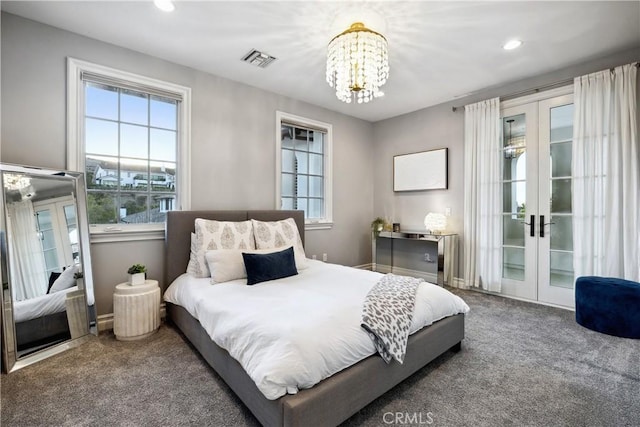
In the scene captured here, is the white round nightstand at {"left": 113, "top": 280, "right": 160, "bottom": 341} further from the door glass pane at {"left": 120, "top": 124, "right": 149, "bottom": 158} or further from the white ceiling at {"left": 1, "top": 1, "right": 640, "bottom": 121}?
the white ceiling at {"left": 1, "top": 1, "right": 640, "bottom": 121}

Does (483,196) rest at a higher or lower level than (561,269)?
higher

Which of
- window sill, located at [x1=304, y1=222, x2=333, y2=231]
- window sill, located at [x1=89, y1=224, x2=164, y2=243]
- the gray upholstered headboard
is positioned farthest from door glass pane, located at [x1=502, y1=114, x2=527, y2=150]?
window sill, located at [x1=89, y1=224, x2=164, y2=243]

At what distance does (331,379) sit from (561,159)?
11.9 ft

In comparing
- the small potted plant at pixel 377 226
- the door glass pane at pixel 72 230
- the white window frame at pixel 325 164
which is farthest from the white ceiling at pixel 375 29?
the small potted plant at pixel 377 226

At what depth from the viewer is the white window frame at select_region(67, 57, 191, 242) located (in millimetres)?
2586

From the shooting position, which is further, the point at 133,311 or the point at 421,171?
the point at 421,171

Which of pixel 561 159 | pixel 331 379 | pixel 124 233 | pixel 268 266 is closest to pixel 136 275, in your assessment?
pixel 124 233

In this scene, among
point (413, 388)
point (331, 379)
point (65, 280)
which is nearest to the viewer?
point (331, 379)

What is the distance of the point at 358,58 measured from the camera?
2.21 metres

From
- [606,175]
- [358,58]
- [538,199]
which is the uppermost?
[358,58]

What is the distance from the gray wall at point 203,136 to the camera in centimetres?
239

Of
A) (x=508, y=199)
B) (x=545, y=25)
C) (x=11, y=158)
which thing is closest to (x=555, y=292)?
(x=508, y=199)

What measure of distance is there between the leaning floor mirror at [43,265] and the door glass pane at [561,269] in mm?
4821

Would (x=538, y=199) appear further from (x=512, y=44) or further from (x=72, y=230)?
(x=72, y=230)
